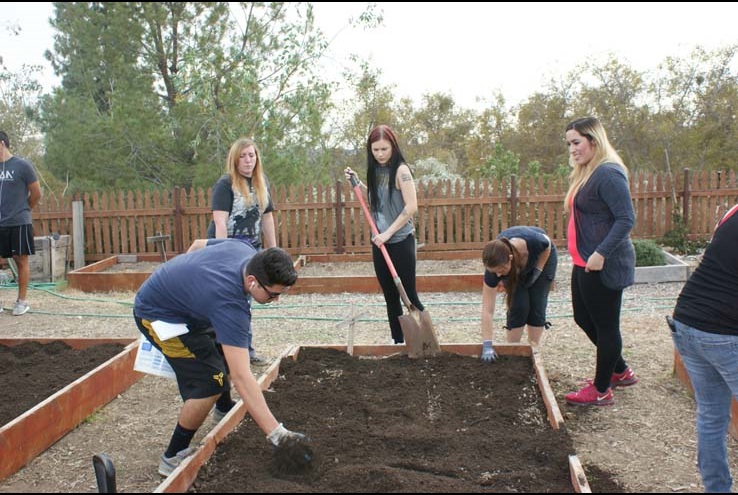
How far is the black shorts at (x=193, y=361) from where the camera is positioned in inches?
116

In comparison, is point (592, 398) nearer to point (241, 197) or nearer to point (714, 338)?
point (714, 338)

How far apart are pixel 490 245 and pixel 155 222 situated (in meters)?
7.66

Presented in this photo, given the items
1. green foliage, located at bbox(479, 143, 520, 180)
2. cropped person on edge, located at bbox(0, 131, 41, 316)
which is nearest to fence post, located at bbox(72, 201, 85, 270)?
cropped person on edge, located at bbox(0, 131, 41, 316)

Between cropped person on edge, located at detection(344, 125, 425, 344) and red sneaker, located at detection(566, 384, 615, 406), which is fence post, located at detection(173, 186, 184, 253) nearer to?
cropped person on edge, located at detection(344, 125, 425, 344)

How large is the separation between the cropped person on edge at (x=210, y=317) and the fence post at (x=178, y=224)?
7.12 metres

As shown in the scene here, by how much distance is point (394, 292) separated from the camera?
4625mm

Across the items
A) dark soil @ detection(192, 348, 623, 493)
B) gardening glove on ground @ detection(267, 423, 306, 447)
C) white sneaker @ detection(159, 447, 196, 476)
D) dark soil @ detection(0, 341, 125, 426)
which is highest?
gardening glove on ground @ detection(267, 423, 306, 447)

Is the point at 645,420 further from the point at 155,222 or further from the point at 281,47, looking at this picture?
the point at 281,47

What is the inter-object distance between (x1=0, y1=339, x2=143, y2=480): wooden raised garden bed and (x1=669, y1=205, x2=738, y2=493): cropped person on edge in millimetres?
3078

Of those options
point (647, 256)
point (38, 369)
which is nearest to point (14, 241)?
point (38, 369)

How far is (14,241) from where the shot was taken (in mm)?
6219

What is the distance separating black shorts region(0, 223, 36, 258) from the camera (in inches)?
245

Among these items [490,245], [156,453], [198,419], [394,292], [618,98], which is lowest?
[156,453]

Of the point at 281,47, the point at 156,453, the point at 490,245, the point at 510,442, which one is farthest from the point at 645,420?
the point at 281,47
